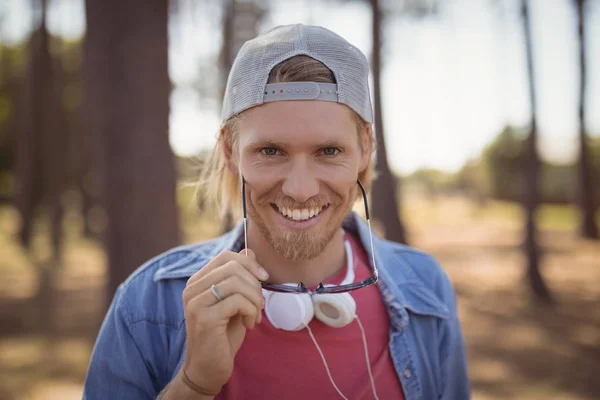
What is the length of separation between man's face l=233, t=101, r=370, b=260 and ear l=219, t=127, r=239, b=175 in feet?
0.43

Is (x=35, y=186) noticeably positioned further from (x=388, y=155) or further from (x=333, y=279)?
(x=333, y=279)

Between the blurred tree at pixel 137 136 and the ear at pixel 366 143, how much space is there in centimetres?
314

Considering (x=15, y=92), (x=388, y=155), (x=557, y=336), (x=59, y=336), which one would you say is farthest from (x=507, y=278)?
(x=15, y=92)

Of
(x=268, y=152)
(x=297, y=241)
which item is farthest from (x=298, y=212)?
(x=268, y=152)

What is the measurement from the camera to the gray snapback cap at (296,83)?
1.89 metres

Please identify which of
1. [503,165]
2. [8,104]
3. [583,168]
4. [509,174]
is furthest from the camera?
[503,165]

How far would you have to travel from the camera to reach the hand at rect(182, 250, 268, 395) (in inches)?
61.9

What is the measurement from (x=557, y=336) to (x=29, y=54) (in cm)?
1947

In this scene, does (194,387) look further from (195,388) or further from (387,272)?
(387,272)

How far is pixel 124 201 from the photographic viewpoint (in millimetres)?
4797

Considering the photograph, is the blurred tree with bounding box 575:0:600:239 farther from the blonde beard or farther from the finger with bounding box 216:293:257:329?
the finger with bounding box 216:293:257:329

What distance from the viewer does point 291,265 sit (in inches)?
86.3

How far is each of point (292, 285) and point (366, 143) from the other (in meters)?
0.77

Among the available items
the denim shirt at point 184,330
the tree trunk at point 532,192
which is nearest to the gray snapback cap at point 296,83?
the denim shirt at point 184,330
